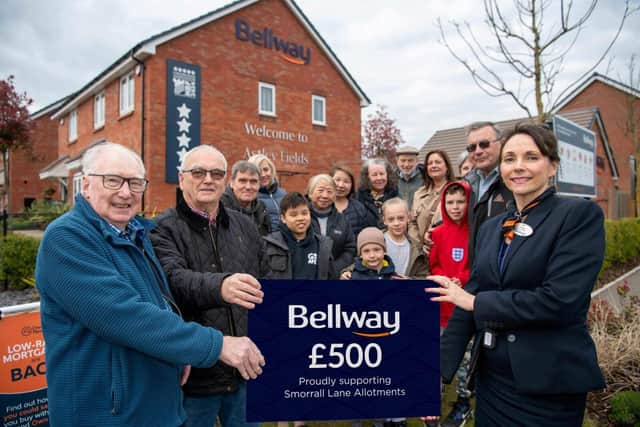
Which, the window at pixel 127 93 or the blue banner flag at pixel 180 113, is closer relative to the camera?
the blue banner flag at pixel 180 113

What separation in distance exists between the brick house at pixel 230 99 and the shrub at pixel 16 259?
498cm

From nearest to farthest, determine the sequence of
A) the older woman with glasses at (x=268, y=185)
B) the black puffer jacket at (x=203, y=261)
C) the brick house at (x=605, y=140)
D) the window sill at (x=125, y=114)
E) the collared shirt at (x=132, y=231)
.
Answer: the collared shirt at (x=132, y=231), the black puffer jacket at (x=203, y=261), the older woman with glasses at (x=268, y=185), the window sill at (x=125, y=114), the brick house at (x=605, y=140)

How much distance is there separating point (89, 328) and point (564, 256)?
1.89m

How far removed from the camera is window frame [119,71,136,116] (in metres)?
14.8

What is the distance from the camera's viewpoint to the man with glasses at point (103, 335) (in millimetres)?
1573

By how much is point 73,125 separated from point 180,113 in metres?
10.0

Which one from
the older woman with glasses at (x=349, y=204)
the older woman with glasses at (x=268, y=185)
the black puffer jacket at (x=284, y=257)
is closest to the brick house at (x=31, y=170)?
the older woman with glasses at (x=268, y=185)

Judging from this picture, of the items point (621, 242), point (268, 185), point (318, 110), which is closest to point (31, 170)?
point (318, 110)

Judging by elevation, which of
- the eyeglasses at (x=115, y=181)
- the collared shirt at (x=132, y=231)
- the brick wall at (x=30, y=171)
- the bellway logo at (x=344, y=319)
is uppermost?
the brick wall at (x=30, y=171)

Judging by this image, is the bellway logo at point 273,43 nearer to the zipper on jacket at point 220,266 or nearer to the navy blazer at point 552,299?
the zipper on jacket at point 220,266

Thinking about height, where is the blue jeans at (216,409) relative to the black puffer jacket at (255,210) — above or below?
below

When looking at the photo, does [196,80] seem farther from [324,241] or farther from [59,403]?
[59,403]

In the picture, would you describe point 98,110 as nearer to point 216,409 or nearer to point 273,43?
point 273,43

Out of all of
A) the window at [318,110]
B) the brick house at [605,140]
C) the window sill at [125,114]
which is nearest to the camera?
the window sill at [125,114]
